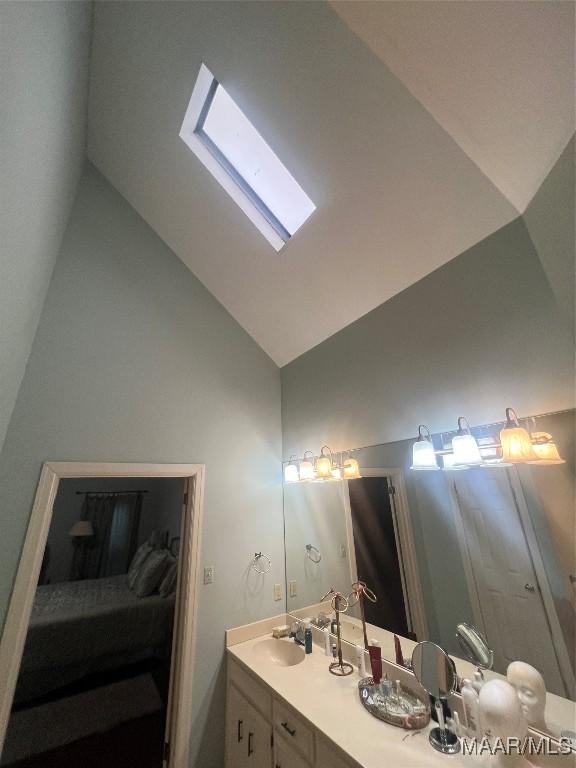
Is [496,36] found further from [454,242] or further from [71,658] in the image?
[71,658]

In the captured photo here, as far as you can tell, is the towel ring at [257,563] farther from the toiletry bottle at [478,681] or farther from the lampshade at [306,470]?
the toiletry bottle at [478,681]

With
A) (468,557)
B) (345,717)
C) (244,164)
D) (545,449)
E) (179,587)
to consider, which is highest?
(244,164)

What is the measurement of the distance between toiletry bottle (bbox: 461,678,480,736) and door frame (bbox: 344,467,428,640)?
29 cm

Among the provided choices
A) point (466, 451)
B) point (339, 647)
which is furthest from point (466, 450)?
point (339, 647)

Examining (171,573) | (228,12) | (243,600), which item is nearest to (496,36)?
(228,12)

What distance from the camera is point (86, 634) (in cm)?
257

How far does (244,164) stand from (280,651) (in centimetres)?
325

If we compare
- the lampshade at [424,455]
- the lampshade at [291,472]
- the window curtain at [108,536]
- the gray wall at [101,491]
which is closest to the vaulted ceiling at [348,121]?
the lampshade at [424,455]

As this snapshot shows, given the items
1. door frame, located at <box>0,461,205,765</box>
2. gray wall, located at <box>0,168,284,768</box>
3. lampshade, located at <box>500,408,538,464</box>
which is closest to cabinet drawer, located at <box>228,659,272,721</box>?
gray wall, located at <box>0,168,284,768</box>

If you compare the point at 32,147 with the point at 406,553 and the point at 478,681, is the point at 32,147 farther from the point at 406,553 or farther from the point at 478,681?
the point at 478,681

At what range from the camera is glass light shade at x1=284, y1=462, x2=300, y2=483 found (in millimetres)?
2355

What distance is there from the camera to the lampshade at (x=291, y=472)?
236 cm

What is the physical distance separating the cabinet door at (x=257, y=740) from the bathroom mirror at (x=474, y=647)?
3.46 feet

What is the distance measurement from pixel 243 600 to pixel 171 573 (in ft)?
4.98
